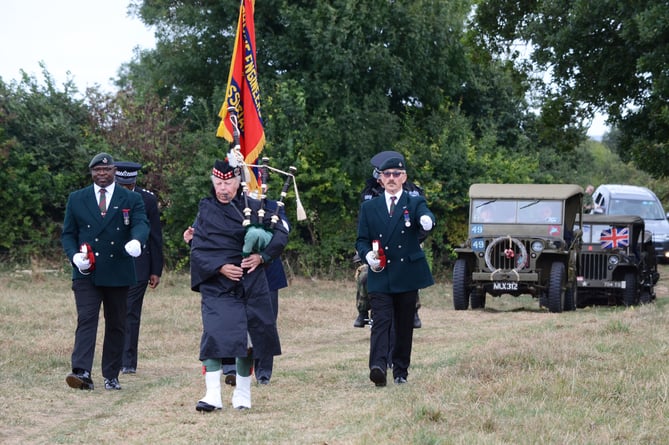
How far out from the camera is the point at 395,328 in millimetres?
9398

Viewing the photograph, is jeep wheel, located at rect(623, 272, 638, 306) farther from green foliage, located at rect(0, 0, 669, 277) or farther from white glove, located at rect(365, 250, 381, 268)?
white glove, located at rect(365, 250, 381, 268)

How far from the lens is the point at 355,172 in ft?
83.3

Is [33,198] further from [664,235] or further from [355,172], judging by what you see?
[664,235]

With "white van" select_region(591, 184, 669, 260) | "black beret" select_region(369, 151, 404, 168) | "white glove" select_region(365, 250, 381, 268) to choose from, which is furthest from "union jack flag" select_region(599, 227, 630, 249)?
"white glove" select_region(365, 250, 381, 268)

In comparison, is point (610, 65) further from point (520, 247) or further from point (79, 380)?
point (79, 380)

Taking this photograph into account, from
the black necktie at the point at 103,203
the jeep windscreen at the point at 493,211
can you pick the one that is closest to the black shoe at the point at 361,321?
the black necktie at the point at 103,203

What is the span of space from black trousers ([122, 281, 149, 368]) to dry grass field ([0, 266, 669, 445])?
0.84 feet

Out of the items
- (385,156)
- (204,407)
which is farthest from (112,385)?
(385,156)

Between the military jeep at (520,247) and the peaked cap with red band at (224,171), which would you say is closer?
the peaked cap with red band at (224,171)

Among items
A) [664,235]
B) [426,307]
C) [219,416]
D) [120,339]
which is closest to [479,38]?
[426,307]

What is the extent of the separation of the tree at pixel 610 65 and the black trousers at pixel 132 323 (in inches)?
460

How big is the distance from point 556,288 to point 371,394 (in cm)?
1059

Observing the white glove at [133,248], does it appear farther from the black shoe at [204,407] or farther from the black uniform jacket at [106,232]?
the black shoe at [204,407]

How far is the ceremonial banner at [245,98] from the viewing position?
1249 centimetres
